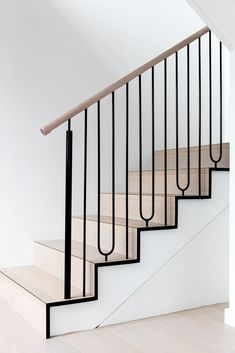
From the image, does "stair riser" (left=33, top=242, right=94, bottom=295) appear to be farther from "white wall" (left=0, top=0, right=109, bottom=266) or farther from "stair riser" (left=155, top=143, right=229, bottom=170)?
"stair riser" (left=155, top=143, right=229, bottom=170)

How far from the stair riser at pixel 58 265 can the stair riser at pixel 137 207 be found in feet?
2.06

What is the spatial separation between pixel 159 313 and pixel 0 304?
1.11 metres

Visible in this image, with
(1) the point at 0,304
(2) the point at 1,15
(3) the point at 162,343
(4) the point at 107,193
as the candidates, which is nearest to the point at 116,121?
(4) the point at 107,193

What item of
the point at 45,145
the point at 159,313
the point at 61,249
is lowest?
the point at 159,313

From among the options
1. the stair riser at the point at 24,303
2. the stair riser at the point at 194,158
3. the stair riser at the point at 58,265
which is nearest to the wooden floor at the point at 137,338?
the stair riser at the point at 24,303

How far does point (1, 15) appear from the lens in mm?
3482

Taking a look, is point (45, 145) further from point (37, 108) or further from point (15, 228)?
point (15, 228)

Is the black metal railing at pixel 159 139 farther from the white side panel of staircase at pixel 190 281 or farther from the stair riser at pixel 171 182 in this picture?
the white side panel of staircase at pixel 190 281

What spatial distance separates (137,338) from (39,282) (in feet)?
2.77

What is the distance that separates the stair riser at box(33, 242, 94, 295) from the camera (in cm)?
262

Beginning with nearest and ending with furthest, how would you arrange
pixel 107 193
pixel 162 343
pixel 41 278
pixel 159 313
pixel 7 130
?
pixel 162 343, pixel 159 313, pixel 41 278, pixel 7 130, pixel 107 193

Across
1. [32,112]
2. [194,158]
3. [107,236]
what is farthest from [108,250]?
[32,112]

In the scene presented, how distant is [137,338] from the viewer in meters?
2.39

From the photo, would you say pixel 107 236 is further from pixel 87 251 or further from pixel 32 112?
pixel 32 112
